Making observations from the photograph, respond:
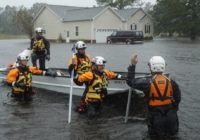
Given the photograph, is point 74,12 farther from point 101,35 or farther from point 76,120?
point 76,120

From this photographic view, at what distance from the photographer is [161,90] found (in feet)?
23.2

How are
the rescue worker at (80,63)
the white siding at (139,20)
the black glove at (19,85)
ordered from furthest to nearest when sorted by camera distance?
the white siding at (139,20), the black glove at (19,85), the rescue worker at (80,63)

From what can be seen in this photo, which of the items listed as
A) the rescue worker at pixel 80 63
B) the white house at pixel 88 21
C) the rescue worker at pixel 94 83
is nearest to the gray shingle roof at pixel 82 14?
the white house at pixel 88 21

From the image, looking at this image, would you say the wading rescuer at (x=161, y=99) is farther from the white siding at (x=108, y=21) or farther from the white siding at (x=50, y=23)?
the white siding at (x=50, y=23)

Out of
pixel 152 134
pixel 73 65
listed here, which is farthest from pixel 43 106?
pixel 152 134

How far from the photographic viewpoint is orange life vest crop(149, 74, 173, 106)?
7059 mm

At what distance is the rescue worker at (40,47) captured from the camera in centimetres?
1439

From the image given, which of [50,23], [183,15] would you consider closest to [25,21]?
[50,23]

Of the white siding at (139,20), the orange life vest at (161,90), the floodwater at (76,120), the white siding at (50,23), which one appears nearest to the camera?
the orange life vest at (161,90)

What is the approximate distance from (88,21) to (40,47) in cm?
4104

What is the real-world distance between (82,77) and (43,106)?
8.54 feet

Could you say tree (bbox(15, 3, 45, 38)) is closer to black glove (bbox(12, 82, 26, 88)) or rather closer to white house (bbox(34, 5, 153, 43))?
white house (bbox(34, 5, 153, 43))

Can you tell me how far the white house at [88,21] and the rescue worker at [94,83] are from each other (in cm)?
4489

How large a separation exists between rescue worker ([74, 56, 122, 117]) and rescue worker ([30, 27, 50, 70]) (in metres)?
4.84
